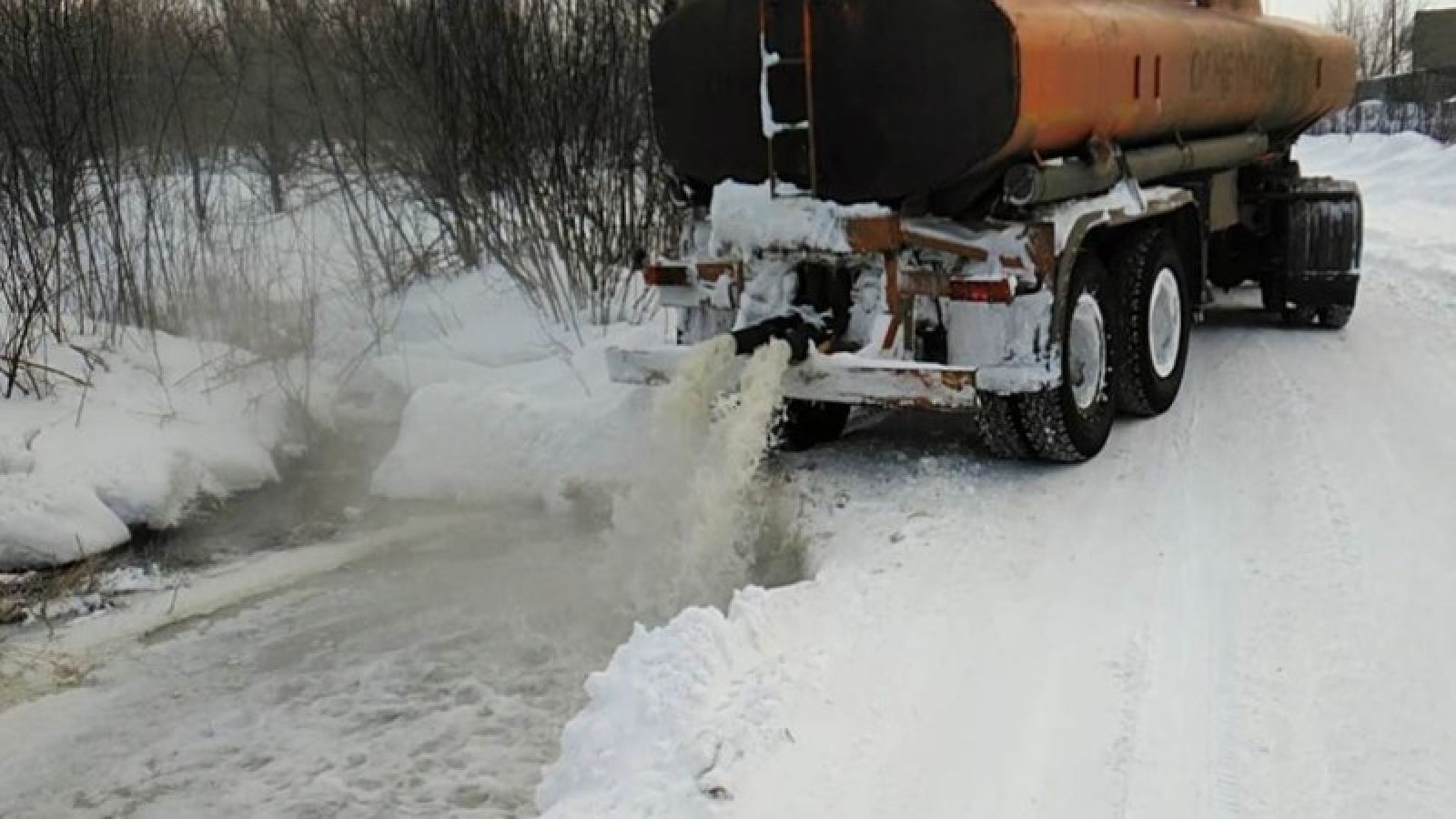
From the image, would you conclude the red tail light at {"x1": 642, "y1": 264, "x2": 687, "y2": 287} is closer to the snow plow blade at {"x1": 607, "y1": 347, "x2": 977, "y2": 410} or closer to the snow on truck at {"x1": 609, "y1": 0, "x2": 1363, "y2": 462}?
the snow on truck at {"x1": 609, "y1": 0, "x2": 1363, "y2": 462}

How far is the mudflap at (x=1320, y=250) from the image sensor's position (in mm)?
9773

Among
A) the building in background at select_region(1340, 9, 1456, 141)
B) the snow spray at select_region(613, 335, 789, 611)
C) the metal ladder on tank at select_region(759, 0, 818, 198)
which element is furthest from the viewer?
the building in background at select_region(1340, 9, 1456, 141)

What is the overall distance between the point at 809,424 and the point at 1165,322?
2200 millimetres

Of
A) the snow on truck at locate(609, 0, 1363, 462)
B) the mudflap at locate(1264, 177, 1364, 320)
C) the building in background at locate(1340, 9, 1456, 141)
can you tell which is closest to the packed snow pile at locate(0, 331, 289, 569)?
the snow on truck at locate(609, 0, 1363, 462)

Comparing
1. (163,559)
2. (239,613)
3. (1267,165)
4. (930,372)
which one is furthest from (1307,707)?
(1267,165)

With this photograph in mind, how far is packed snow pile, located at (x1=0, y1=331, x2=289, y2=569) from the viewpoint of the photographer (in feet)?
23.5

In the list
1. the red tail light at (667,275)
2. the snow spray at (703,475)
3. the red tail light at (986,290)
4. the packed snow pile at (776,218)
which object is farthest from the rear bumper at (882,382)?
the red tail light at (667,275)

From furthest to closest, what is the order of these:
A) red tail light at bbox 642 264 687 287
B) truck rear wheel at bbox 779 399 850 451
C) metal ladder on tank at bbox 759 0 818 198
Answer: truck rear wheel at bbox 779 399 850 451 → red tail light at bbox 642 264 687 287 → metal ladder on tank at bbox 759 0 818 198

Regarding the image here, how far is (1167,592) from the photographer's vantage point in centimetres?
505

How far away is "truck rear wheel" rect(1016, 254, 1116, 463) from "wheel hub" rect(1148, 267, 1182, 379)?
1.67 feet

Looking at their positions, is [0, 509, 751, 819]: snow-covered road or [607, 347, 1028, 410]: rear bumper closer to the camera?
[0, 509, 751, 819]: snow-covered road

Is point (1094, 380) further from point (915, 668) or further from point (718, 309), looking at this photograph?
point (915, 668)

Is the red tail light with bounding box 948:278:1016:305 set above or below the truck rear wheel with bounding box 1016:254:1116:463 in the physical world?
above

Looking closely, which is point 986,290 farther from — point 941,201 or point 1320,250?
point 1320,250
